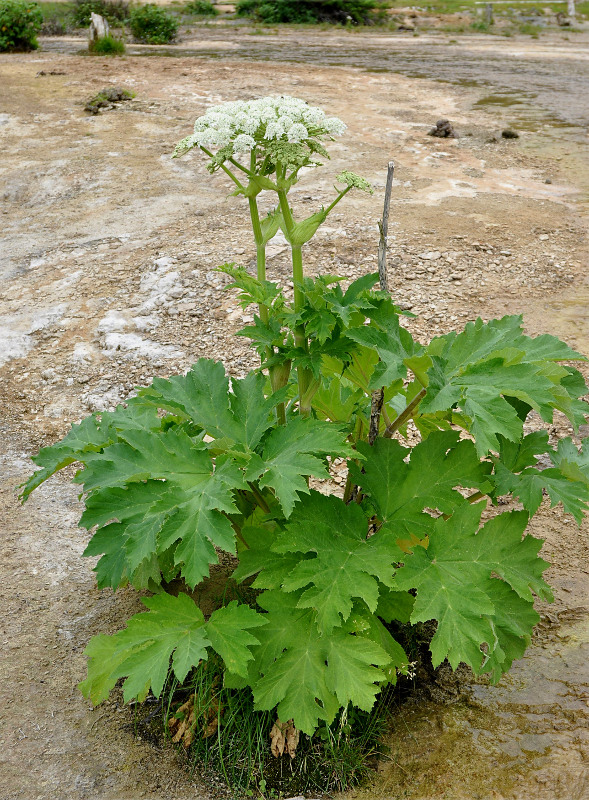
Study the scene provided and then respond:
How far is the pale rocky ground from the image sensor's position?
2.51m

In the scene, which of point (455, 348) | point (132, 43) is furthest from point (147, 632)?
point (132, 43)

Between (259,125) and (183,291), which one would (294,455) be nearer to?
(259,125)

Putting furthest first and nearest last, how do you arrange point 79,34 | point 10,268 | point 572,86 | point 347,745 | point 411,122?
point 79,34 → point 572,86 → point 411,122 → point 10,268 → point 347,745

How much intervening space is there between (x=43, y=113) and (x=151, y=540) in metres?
9.90

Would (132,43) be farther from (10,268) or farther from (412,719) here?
(412,719)

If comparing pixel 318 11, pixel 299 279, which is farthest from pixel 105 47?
pixel 299 279

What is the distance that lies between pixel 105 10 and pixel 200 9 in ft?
24.0

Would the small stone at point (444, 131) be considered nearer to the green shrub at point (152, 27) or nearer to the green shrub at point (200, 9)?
the green shrub at point (152, 27)

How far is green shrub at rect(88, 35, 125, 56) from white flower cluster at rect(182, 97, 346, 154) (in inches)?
607

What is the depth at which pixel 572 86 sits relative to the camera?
13.5 metres

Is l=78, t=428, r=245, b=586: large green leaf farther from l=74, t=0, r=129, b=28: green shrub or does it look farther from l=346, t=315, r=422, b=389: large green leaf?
l=74, t=0, r=129, b=28: green shrub

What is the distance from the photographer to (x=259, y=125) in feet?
7.95

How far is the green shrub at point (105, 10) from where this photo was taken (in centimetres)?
2244

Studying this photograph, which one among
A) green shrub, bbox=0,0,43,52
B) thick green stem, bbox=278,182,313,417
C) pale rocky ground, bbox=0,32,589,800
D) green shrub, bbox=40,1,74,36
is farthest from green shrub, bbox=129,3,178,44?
thick green stem, bbox=278,182,313,417
